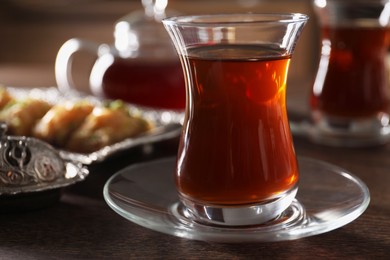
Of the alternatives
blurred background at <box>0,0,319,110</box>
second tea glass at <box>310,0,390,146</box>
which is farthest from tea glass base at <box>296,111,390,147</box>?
blurred background at <box>0,0,319,110</box>

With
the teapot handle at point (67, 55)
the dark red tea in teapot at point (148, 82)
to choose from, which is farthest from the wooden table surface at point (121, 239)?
the teapot handle at point (67, 55)

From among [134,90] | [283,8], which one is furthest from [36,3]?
[134,90]

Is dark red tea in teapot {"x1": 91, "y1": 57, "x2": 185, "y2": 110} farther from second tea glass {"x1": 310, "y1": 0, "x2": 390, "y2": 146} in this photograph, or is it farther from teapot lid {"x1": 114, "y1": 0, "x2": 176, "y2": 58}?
second tea glass {"x1": 310, "y1": 0, "x2": 390, "y2": 146}

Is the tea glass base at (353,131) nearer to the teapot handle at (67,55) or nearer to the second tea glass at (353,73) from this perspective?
the second tea glass at (353,73)

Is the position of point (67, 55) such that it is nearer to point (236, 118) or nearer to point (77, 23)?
point (236, 118)

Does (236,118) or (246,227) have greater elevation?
(236,118)

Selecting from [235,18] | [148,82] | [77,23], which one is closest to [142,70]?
[148,82]
